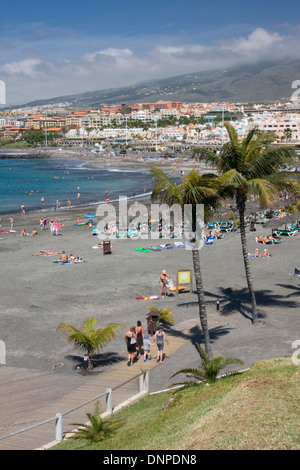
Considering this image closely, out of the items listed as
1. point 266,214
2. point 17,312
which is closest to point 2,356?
point 17,312

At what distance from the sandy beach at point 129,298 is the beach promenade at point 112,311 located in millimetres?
30

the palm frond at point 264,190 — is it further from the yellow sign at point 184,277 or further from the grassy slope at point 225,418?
the yellow sign at point 184,277

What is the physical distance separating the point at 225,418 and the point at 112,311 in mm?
9152

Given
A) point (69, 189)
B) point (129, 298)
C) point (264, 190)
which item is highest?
point (264, 190)

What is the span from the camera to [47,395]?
29.6 feet

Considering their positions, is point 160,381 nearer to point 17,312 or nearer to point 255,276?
point 17,312

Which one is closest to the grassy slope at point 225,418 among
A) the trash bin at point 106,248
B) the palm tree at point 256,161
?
the palm tree at point 256,161

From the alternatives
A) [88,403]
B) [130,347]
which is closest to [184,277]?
[130,347]

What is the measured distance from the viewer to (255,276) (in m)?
18.8

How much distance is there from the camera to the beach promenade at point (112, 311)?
942 cm

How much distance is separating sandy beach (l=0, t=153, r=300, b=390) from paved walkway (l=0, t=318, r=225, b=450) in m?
0.57

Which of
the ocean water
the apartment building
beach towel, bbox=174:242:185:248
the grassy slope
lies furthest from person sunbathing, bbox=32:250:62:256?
the apartment building

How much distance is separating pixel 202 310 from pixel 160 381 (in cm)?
214

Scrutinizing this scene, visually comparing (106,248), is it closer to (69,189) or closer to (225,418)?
(225,418)
